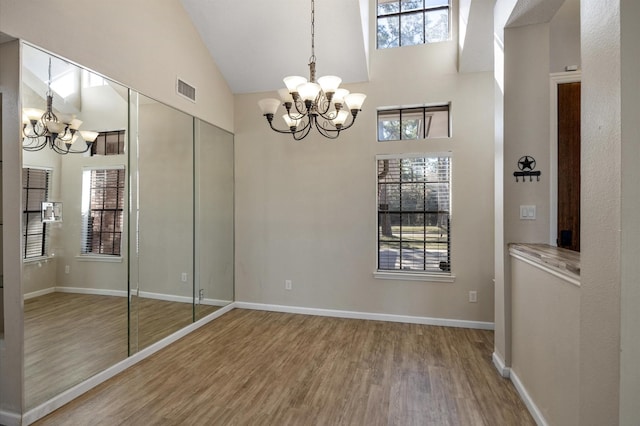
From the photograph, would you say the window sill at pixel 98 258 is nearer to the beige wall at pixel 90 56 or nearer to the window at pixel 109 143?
the beige wall at pixel 90 56

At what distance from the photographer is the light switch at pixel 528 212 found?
260 centimetres

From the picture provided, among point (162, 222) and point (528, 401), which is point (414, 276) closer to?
point (528, 401)

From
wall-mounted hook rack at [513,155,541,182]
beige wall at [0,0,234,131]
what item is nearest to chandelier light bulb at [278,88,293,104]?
beige wall at [0,0,234,131]

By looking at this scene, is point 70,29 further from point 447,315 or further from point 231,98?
point 447,315

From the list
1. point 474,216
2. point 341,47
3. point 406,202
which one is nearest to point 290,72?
point 341,47

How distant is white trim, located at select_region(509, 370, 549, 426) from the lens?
2.07 meters

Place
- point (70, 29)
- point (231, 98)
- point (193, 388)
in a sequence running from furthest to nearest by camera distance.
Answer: point (231, 98), point (193, 388), point (70, 29)

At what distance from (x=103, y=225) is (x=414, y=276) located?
3.36 m

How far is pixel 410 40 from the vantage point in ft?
13.5

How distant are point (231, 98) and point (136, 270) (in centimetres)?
271

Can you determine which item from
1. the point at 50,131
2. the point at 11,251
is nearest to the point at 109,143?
the point at 50,131

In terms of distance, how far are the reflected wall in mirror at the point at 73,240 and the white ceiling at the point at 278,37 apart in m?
1.56

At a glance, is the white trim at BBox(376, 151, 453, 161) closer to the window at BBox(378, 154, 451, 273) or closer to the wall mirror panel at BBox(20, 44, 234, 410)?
the window at BBox(378, 154, 451, 273)

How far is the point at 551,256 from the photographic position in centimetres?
195
